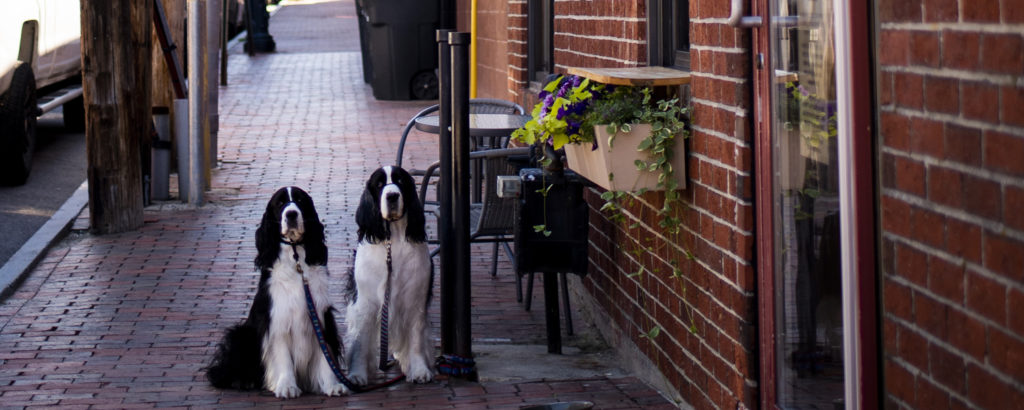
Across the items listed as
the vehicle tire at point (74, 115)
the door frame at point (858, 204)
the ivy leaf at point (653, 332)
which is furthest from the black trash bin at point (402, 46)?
the door frame at point (858, 204)

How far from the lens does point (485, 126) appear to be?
7109mm

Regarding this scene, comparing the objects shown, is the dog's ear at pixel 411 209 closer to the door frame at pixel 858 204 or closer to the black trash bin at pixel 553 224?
the black trash bin at pixel 553 224

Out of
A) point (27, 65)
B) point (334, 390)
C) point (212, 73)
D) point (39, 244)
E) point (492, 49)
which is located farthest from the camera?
point (492, 49)

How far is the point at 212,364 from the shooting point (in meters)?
5.39

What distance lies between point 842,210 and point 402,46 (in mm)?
14678

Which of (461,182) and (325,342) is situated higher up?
(461,182)

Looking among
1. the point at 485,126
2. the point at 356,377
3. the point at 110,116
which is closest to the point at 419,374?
the point at 356,377

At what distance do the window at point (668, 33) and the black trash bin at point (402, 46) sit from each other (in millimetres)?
12102

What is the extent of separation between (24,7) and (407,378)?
7.27m

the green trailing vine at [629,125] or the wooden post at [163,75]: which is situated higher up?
the wooden post at [163,75]

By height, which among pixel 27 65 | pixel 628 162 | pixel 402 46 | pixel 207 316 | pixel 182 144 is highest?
pixel 402 46

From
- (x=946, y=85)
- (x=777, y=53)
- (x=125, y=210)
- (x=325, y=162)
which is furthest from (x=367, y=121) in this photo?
(x=946, y=85)

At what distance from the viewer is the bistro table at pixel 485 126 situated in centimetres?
689

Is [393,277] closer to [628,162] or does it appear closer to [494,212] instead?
[628,162]
